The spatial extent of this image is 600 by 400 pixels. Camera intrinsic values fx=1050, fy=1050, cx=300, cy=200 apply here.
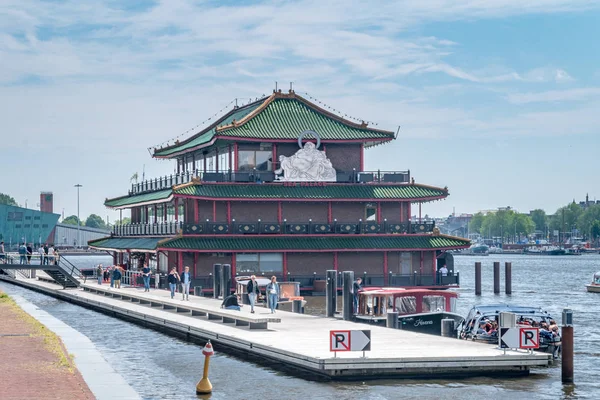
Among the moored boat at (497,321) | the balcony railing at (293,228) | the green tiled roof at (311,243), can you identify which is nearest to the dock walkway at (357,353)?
the moored boat at (497,321)

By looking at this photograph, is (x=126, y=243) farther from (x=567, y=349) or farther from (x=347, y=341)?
(x=567, y=349)

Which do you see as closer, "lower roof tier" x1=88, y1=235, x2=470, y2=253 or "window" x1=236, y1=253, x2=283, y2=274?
"lower roof tier" x1=88, y1=235, x2=470, y2=253

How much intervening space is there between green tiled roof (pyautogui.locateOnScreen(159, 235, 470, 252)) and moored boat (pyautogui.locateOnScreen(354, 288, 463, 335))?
27.9 metres

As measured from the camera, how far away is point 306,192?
81.4 metres

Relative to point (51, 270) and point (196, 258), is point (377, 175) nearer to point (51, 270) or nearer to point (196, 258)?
point (196, 258)

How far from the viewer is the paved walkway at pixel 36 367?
88.1 ft

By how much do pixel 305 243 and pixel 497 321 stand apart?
37.8 m

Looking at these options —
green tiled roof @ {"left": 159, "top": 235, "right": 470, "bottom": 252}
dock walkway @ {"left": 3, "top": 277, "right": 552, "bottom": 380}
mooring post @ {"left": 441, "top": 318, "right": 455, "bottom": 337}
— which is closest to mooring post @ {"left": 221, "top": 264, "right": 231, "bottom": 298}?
green tiled roof @ {"left": 159, "top": 235, "right": 470, "bottom": 252}

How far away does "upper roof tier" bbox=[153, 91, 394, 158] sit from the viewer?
8231cm

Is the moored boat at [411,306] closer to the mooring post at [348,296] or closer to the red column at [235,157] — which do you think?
the mooring post at [348,296]

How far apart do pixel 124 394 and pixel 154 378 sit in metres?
7.34

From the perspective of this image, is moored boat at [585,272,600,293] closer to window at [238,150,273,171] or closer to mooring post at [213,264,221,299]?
window at [238,150,273,171]

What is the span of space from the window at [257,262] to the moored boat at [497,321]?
36.2m

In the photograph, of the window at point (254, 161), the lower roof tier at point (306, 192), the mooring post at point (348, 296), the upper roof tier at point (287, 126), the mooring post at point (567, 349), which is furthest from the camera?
the window at point (254, 161)
